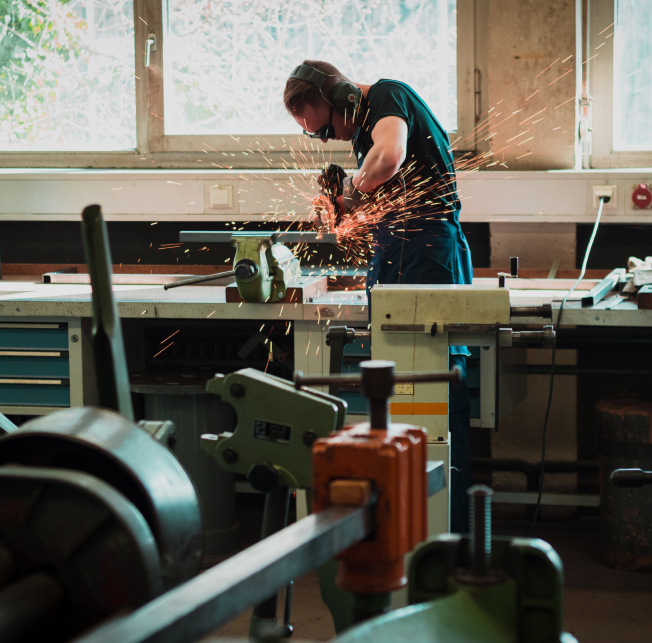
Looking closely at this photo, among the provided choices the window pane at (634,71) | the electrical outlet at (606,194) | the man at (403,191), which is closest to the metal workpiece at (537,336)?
the man at (403,191)

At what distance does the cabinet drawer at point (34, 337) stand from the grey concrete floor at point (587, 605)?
3.31 feet

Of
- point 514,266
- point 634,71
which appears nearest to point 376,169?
point 514,266

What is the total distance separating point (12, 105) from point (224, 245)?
3.98ft

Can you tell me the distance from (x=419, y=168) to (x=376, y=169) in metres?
0.21

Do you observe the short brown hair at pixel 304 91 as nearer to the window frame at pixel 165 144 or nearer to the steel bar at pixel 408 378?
the window frame at pixel 165 144

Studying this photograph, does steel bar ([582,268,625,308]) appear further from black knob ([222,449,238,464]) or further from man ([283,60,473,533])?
black knob ([222,449,238,464])

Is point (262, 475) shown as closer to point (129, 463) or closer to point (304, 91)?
point (129, 463)

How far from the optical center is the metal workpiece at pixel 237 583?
1.74ft

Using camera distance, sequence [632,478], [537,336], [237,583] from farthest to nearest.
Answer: [537,336]
[632,478]
[237,583]

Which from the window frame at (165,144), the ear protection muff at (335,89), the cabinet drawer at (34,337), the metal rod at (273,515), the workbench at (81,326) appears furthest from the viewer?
the window frame at (165,144)

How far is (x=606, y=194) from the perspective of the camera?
9.52ft

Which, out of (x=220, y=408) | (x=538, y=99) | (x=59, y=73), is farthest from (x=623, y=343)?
(x=59, y=73)

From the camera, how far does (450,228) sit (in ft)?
7.04

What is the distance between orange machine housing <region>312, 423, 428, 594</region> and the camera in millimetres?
761
